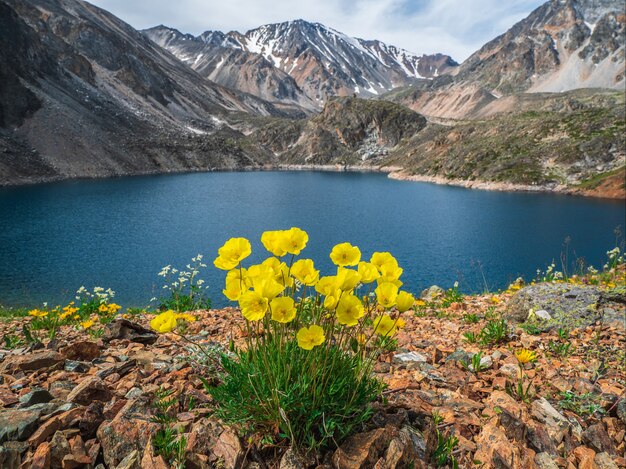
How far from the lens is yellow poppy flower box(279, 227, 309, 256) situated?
10.3 feet

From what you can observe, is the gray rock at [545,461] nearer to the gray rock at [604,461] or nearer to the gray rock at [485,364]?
the gray rock at [604,461]

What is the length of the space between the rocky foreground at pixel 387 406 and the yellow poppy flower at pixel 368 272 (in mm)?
1385

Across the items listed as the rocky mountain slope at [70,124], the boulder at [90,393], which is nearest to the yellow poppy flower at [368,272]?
the boulder at [90,393]

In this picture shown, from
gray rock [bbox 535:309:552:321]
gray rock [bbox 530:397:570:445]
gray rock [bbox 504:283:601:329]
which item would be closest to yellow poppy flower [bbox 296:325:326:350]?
gray rock [bbox 530:397:570:445]

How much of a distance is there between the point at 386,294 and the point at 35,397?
3.52 meters

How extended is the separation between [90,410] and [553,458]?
4478 mm

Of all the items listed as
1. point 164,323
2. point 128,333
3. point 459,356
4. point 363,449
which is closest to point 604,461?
point 459,356

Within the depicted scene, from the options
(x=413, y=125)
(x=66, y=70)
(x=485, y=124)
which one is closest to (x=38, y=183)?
(x=66, y=70)

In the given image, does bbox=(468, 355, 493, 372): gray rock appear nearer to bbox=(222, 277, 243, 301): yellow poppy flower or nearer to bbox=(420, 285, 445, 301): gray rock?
bbox=(222, 277, 243, 301): yellow poppy flower

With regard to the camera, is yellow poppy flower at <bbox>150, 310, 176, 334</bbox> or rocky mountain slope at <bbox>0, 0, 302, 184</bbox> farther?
rocky mountain slope at <bbox>0, 0, 302, 184</bbox>

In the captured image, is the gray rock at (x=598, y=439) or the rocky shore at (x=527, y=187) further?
the rocky shore at (x=527, y=187)

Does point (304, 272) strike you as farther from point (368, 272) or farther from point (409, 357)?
point (409, 357)

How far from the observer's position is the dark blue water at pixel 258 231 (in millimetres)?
29109

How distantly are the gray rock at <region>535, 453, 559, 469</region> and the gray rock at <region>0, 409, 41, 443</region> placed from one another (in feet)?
15.1
